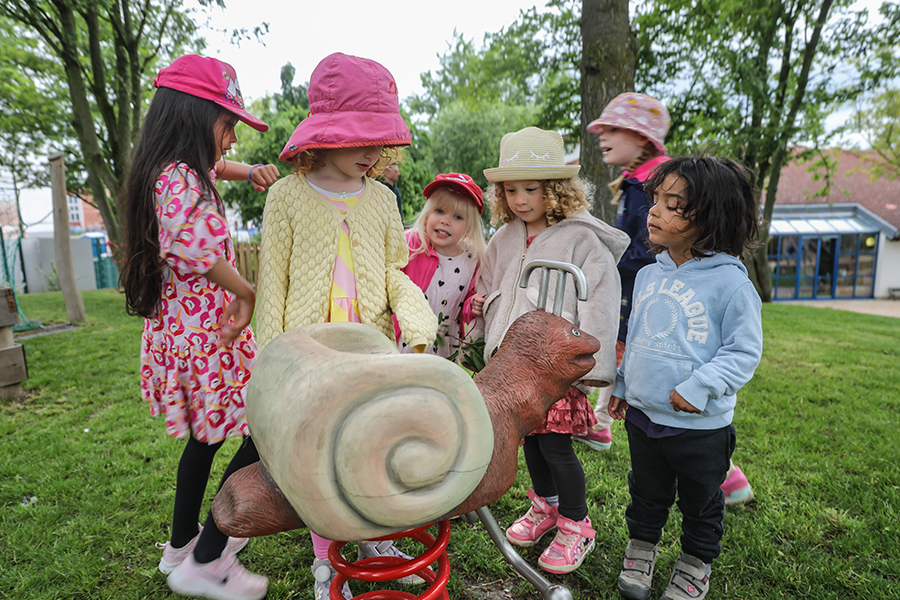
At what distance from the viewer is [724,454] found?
1.78 meters

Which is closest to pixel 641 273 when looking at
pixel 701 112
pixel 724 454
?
pixel 724 454

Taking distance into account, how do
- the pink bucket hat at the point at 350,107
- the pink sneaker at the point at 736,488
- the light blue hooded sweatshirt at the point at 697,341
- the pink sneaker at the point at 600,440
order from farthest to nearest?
1. the pink sneaker at the point at 600,440
2. the pink sneaker at the point at 736,488
3. the light blue hooded sweatshirt at the point at 697,341
4. the pink bucket hat at the point at 350,107

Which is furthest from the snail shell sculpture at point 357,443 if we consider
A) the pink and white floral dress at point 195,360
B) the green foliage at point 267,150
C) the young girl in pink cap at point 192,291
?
the green foliage at point 267,150

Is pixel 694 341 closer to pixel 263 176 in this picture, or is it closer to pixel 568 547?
pixel 568 547

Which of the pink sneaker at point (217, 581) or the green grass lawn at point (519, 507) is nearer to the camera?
the pink sneaker at point (217, 581)

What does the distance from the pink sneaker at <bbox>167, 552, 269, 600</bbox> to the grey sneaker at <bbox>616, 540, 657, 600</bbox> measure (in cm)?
144

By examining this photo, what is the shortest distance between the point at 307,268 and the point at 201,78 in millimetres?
699

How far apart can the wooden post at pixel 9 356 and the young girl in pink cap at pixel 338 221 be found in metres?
3.87

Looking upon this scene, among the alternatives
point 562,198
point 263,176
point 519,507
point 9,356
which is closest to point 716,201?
point 562,198

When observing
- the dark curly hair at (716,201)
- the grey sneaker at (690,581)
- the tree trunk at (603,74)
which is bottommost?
the grey sneaker at (690,581)

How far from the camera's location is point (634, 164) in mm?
2621

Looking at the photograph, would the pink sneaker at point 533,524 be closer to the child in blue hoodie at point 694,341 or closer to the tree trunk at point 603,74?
the child in blue hoodie at point 694,341

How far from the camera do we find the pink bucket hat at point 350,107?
1.50 meters

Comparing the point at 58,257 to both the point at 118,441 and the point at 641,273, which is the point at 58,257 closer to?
the point at 118,441
